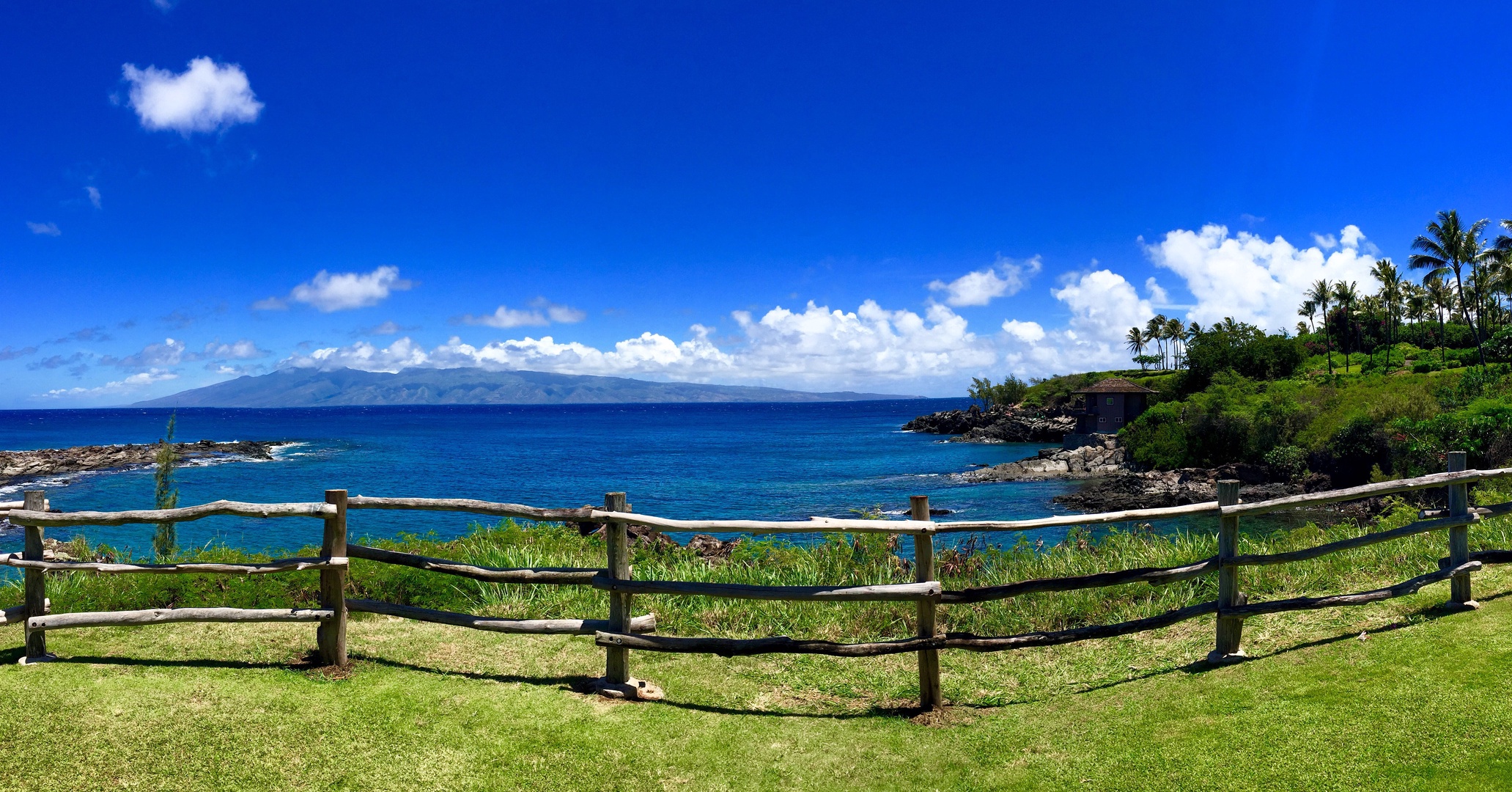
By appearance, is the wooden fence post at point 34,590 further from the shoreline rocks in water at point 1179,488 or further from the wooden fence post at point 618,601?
the shoreline rocks in water at point 1179,488

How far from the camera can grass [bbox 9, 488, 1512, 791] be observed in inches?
197

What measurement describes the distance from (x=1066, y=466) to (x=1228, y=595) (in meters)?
46.3

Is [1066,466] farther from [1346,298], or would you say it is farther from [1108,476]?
[1346,298]

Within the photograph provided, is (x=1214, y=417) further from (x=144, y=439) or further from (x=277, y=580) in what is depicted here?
(x=144, y=439)

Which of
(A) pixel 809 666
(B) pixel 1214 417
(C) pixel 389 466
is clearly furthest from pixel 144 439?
(A) pixel 809 666

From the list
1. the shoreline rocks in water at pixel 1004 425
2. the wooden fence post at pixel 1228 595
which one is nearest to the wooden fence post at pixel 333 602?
the wooden fence post at pixel 1228 595

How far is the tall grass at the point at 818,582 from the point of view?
877 centimetres

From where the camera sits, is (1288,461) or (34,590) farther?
(1288,461)

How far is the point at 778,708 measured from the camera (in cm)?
638

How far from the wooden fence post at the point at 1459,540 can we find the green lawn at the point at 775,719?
0.81 ft

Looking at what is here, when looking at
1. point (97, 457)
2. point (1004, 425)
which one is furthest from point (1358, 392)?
point (97, 457)

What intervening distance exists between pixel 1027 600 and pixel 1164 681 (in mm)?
2667

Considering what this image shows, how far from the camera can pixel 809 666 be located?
7.44m

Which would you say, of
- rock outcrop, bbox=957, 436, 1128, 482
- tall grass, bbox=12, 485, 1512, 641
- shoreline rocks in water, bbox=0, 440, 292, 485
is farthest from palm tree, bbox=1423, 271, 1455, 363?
shoreline rocks in water, bbox=0, 440, 292, 485
